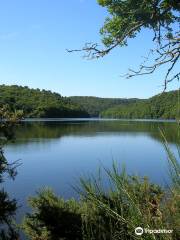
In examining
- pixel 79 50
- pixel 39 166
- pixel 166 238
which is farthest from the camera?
pixel 39 166

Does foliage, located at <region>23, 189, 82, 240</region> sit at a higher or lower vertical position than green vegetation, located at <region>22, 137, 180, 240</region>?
lower

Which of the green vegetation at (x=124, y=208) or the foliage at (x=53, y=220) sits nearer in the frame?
the green vegetation at (x=124, y=208)

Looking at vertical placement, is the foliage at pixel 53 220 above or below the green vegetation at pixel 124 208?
below

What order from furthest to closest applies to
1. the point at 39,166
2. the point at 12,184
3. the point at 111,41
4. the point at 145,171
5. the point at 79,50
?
the point at 39,166, the point at 145,171, the point at 12,184, the point at 111,41, the point at 79,50

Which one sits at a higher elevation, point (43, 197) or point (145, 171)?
point (43, 197)

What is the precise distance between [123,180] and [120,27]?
25.4 ft

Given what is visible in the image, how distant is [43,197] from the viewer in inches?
473

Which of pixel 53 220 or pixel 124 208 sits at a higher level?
pixel 124 208

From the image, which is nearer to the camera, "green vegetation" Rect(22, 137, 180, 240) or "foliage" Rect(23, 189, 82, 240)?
"green vegetation" Rect(22, 137, 180, 240)

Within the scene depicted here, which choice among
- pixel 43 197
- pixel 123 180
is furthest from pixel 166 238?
pixel 43 197

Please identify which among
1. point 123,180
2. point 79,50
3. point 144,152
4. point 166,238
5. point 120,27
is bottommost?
point 144,152

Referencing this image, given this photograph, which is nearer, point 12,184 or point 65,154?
point 12,184

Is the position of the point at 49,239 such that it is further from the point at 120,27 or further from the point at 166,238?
the point at 166,238

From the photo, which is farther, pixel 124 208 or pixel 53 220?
pixel 53 220
